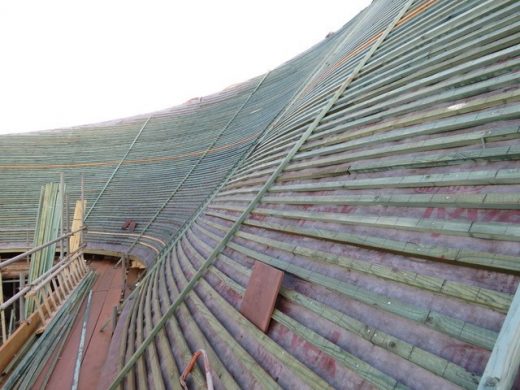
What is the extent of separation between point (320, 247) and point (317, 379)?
3.12 feet

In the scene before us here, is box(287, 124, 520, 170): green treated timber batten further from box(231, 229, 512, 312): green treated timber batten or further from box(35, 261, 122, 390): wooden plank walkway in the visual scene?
box(35, 261, 122, 390): wooden plank walkway

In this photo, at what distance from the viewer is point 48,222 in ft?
22.7

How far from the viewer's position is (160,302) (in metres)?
4.47

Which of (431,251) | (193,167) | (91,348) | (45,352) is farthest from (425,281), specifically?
(193,167)

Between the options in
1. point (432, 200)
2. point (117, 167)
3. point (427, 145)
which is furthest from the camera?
point (117, 167)

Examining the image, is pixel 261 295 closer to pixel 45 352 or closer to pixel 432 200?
pixel 432 200

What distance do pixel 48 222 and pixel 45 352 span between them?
2.81 m

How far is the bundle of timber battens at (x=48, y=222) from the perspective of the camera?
6574 millimetres

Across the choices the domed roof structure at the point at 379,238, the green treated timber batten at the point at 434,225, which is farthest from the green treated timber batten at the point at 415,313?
the green treated timber batten at the point at 434,225

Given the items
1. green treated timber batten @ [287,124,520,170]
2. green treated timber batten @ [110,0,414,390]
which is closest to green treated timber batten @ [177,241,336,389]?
green treated timber batten @ [110,0,414,390]

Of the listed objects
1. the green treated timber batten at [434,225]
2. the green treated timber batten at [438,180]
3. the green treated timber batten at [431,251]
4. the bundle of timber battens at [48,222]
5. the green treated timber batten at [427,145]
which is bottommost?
the bundle of timber battens at [48,222]

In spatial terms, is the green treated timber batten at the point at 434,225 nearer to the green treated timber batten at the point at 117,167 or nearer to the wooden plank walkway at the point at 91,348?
the wooden plank walkway at the point at 91,348

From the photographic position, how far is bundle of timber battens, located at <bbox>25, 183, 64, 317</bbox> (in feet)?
21.6

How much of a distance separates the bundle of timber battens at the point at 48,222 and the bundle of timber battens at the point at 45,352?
92cm
